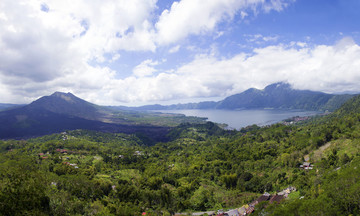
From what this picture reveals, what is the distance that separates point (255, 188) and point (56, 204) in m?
48.8

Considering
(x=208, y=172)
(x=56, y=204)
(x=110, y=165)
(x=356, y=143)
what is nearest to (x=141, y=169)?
(x=110, y=165)

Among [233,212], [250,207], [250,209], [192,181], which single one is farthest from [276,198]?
[192,181]

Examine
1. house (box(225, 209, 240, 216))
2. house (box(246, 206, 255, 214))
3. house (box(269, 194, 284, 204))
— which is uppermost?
house (box(269, 194, 284, 204))

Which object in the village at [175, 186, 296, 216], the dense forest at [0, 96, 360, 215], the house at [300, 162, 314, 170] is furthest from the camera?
the house at [300, 162, 314, 170]

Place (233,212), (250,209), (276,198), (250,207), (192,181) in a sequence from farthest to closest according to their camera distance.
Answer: (192,181) → (276,198) → (233,212) → (250,207) → (250,209)

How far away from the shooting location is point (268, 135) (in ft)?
357

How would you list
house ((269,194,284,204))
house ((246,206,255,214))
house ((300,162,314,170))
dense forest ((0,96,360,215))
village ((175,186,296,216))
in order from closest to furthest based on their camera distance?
dense forest ((0,96,360,215)) < house ((246,206,255,214)) < village ((175,186,296,216)) < house ((269,194,284,204)) < house ((300,162,314,170))

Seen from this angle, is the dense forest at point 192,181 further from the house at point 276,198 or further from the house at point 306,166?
the house at point 276,198

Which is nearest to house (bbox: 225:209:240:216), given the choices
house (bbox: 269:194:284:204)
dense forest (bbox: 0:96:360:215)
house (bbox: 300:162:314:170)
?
dense forest (bbox: 0:96:360:215)

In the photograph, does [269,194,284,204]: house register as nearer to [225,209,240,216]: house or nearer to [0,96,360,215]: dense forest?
[0,96,360,215]: dense forest

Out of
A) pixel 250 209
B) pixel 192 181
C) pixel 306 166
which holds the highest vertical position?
pixel 306 166

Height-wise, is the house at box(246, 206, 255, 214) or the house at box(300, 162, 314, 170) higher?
the house at box(300, 162, 314, 170)

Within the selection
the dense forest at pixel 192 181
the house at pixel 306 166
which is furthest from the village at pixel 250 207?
the house at pixel 306 166

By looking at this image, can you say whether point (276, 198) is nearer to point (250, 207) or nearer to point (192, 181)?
point (250, 207)
